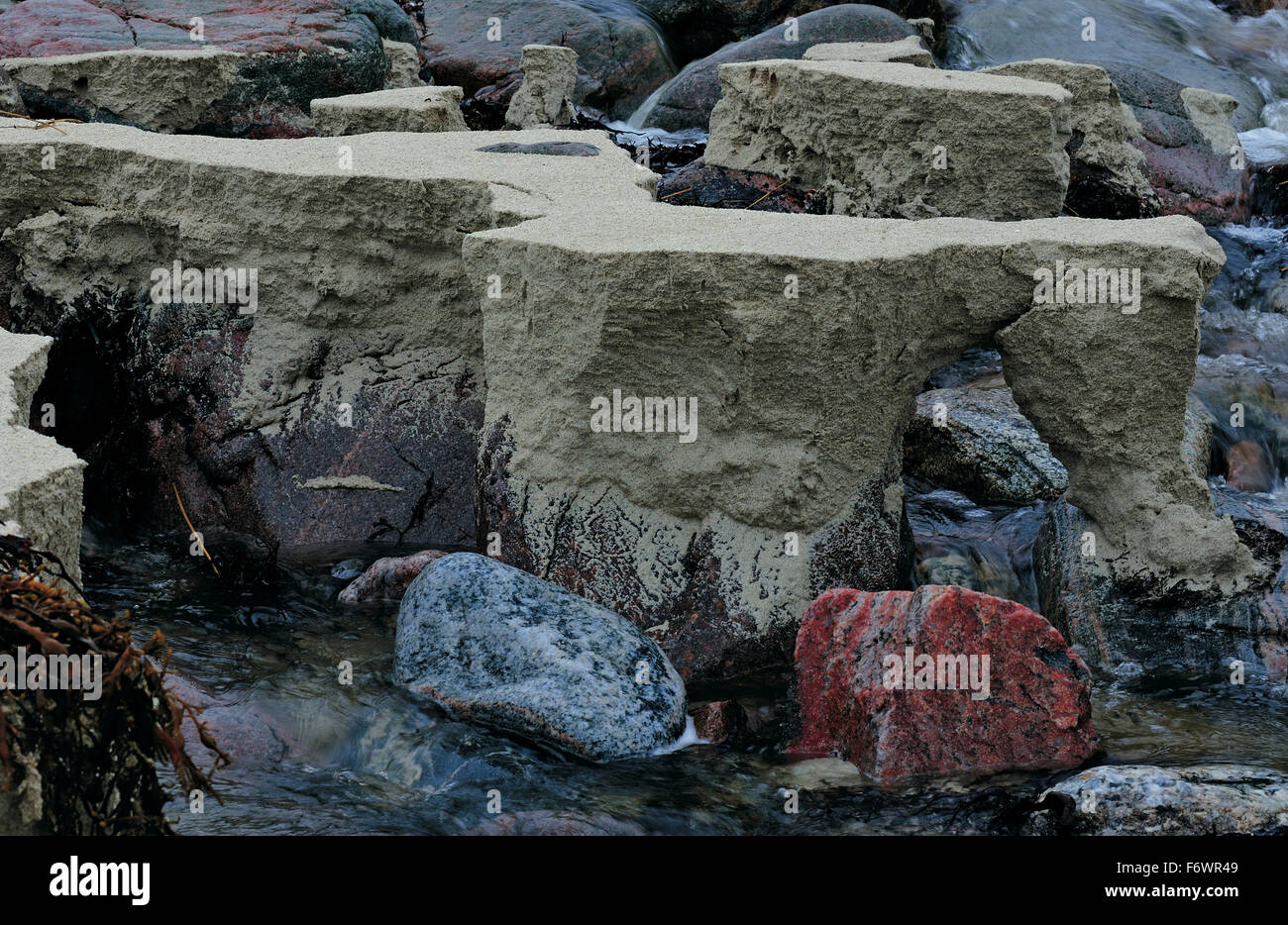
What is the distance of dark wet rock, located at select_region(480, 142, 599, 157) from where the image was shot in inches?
304

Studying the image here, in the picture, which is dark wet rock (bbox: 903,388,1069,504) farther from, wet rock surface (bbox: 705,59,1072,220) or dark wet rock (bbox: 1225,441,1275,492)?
wet rock surface (bbox: 705,59,1072,220)

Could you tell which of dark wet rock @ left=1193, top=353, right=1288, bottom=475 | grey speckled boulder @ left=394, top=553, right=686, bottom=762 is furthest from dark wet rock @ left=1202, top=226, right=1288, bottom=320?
grey speckled boulder @ left=394, top=553, right=686, bottom=762

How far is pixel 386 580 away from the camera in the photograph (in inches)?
258

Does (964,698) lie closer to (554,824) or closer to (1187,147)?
(554,824)

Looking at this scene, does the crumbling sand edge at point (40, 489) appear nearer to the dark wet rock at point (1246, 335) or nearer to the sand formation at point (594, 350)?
the sand formation at point (594, 350)

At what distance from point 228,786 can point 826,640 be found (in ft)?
7.53

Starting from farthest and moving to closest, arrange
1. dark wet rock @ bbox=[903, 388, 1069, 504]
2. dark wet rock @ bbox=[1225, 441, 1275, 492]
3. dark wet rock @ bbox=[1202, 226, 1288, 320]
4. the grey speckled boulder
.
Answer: dark wet rock @ bbox=[1202, 226, 1288, 320]
dark wet rock @ bbox=[1225, 441, 1275, 492]
dark wet rock @ bbox=[903, 388, 1069, 504]
the grey speckled boulder

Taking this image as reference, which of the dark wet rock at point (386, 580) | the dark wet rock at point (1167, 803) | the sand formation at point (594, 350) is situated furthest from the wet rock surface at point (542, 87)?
the dark wet rock at point (1167, 803)

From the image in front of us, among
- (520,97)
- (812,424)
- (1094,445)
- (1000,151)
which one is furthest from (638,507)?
(520,97)

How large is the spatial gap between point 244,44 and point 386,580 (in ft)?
18.5

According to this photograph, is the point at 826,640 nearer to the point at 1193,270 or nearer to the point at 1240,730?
the point at 1240,730

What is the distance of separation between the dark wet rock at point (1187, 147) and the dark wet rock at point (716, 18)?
3776 millimetres

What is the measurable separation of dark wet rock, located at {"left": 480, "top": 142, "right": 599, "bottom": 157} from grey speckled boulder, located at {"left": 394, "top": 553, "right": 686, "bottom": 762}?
9.16 feet

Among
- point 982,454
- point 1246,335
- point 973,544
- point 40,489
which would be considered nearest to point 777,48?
point 1246,335
